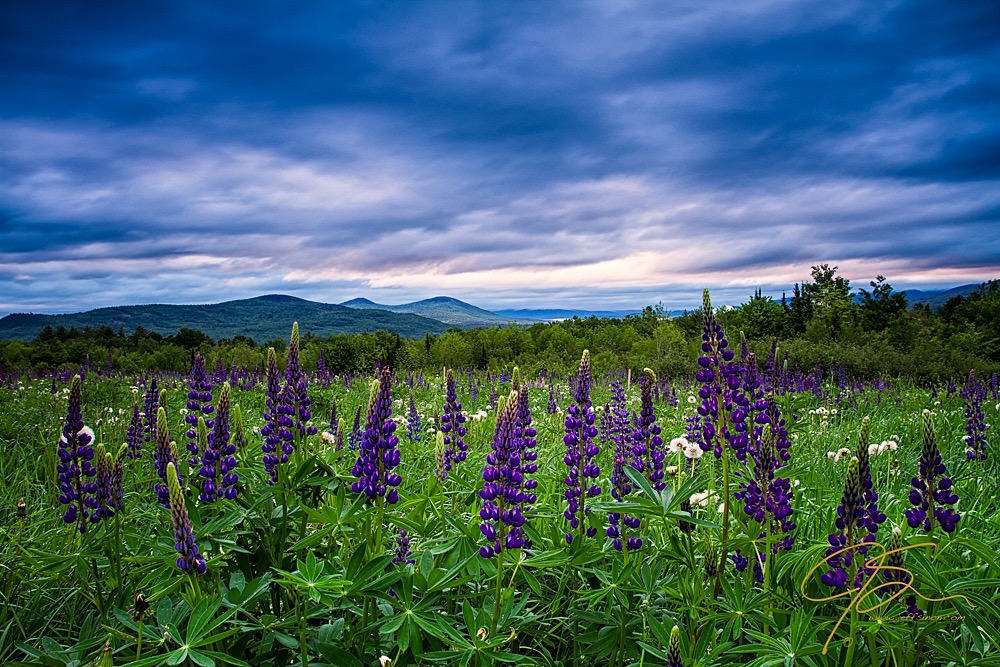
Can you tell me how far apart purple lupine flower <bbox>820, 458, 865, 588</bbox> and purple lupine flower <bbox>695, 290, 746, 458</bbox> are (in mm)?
531

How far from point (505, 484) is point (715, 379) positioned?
1.23 meters

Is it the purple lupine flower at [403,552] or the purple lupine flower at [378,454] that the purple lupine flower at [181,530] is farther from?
the purple lupine flower at [403,552]

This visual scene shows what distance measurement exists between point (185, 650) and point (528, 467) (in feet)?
5.16

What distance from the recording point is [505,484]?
8.18 feet

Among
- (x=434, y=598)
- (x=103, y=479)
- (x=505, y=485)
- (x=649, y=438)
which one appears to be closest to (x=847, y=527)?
(x=649, y=438)

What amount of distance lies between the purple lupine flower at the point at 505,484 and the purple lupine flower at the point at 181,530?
3.73 ft

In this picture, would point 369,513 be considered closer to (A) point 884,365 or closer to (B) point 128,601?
(B) point 128,601

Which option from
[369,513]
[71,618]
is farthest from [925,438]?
[71,618]

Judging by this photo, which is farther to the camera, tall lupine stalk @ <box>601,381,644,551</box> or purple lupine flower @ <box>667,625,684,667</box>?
tall lupine stalk @ <box>601,381,644,551</box>

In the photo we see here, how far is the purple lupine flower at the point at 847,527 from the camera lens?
2378 mm

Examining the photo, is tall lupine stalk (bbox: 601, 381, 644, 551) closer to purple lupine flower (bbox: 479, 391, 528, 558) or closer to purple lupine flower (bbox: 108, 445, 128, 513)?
purple lupine flower (bbox: 479, 391, 528, 558)

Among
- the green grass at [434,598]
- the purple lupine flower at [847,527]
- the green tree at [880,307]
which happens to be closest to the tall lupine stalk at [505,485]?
the green grass at [434,598]

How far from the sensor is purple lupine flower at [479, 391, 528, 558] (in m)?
2.47

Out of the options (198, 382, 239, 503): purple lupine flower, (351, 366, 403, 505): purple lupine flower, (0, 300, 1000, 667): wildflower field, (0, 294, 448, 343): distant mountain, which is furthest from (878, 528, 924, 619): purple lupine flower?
(0, 294, 448, 343): distant mountain
